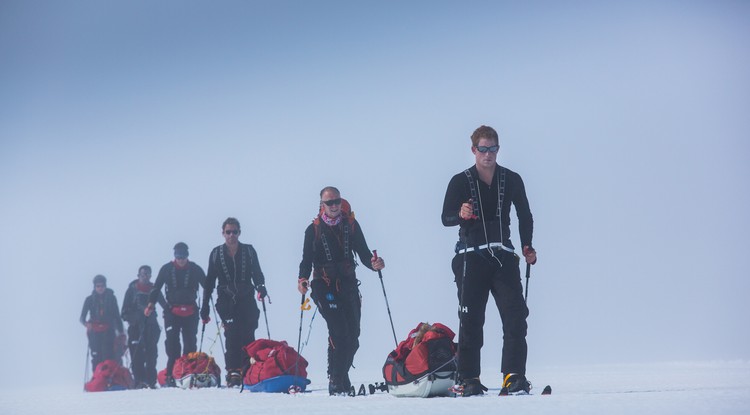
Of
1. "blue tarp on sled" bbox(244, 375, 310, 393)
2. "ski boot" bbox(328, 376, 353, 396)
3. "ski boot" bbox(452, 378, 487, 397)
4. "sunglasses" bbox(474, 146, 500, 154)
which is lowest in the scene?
"ski boot" bbox(452, 378, 487, 397)

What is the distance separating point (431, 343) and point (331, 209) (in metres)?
2.48

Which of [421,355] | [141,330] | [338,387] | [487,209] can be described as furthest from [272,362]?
[141,330]

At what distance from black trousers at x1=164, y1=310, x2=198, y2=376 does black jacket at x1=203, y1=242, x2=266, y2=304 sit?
281cm

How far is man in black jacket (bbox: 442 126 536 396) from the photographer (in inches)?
381

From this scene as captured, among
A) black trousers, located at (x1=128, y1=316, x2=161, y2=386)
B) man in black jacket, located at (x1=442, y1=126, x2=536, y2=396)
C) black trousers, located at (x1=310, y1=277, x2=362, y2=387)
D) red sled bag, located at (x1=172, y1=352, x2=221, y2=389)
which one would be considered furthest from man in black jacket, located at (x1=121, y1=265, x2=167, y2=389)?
man in black jacket, located at (x1=442, y1=126, x2=536, y2=396)

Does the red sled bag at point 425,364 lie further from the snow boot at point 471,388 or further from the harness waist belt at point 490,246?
the harness waist belt at point 490,246

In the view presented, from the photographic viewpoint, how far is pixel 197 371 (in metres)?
17.5

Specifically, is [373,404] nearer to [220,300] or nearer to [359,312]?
[359,312]

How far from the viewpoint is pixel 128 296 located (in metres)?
22.1

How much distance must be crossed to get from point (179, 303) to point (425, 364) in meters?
9.21

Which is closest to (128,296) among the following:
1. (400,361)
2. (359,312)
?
(359,312)

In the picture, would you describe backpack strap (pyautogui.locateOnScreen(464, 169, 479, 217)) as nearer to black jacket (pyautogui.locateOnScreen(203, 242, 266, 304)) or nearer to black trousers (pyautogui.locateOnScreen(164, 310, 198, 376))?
black jacket (pyautogui.locateOnScreen(203, 242, 266, 304))

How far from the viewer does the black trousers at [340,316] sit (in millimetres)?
12109

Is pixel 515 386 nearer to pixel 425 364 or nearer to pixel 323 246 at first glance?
pixel 425 364
